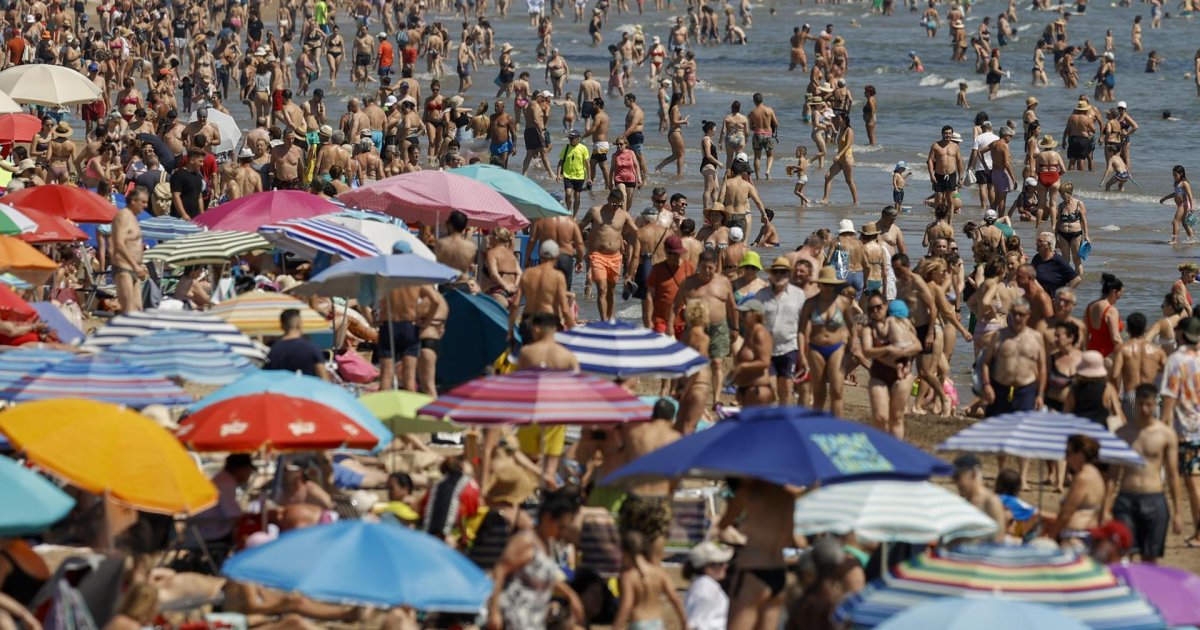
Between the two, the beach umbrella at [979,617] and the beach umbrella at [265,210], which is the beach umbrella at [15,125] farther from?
the beach umbrella at [979,617]

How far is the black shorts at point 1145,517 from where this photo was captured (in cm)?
1088

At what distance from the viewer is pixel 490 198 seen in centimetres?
1664

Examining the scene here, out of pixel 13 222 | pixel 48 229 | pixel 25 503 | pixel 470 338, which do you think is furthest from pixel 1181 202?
pixel 25 503

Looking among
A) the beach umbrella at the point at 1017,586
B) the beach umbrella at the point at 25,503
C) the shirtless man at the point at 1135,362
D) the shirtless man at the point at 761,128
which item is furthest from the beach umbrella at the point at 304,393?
the shirtless man at the point at 761,128

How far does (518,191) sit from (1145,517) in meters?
7.78

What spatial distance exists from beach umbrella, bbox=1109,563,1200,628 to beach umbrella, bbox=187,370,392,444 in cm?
384

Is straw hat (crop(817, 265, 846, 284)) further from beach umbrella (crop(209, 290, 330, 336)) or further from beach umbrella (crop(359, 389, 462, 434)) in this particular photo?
beach umbrella (crop(209, 290, 330, 336))

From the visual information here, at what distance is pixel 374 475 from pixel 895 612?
548 cm

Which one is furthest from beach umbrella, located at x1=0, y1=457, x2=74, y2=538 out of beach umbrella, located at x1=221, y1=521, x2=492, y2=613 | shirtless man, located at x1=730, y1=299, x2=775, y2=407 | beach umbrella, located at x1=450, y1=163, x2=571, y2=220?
beach umbrella, located at x1=450, y1=163, x2=571, y2=220

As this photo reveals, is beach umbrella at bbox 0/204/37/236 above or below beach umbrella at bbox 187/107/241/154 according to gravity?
above

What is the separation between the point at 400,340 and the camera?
13828 mm

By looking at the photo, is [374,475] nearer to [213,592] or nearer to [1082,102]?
[213,592]

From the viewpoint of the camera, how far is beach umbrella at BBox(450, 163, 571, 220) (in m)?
17.4

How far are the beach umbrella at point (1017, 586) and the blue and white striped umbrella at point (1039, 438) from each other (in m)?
3.16
